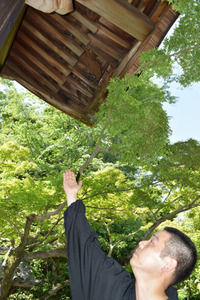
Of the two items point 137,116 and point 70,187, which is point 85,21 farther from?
point 70,187

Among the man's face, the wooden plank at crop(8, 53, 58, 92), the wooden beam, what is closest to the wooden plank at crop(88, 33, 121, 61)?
the wooden beam

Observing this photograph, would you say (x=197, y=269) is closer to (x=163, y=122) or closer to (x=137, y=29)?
(x=163, y=122)

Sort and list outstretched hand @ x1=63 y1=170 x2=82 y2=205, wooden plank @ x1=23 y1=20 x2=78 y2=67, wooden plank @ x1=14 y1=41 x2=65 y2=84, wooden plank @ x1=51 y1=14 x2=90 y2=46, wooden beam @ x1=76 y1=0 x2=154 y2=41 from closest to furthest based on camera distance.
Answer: outstretched hand @ x1=63 y1=170 x2=82 y2=205, wooden beam @ x1=76 y1=0 x2=154 y2=41, wooden plank @ x1=51 y1=14 x2=90 y2=46, wooden plank @ x1=23 y1=20 x2=78 y2=67, wooden plank @ x1=14 y1=41 x2=65 y2=84

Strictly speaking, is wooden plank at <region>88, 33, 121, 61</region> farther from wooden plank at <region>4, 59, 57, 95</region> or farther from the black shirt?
the black shirt

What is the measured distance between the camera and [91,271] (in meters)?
1.41

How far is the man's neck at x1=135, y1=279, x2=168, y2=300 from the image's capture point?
1.31 meters

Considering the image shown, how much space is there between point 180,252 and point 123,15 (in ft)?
7.03

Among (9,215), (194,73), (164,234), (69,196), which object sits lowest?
(164,234)

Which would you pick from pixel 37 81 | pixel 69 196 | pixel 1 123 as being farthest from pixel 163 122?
pixel 1 123

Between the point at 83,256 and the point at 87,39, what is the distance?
2.83 m

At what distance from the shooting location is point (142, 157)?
158 inches

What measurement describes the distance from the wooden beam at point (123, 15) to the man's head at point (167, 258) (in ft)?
6.72

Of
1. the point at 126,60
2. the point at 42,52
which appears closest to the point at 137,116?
the point at 126,60

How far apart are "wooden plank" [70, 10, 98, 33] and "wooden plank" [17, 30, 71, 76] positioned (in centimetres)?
70
